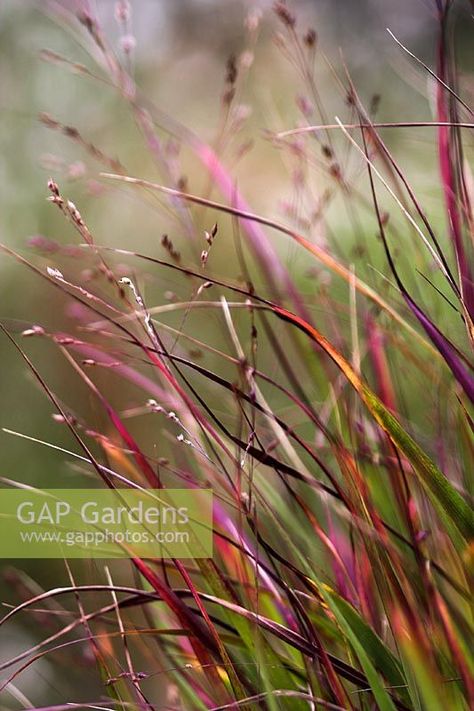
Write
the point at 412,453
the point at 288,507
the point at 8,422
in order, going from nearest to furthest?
1. the point at 412,453
2. the point at 288,507
3. the point at 8,422

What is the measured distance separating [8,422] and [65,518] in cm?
88

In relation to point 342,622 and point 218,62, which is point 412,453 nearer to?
point 342,622

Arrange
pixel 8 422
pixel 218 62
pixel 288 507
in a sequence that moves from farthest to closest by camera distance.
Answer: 1. pixel 218 62
2. pixel 8 422
3. pixel 288 507

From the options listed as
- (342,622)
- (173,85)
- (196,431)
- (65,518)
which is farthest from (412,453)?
(173,85)

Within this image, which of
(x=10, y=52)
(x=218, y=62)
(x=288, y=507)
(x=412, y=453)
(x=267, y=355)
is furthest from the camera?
(x=218, y=62)

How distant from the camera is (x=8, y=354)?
56.7 inches

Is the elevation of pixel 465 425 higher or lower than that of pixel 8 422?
lower

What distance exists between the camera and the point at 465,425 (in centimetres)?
41

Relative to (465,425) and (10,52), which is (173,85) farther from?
(465,425)

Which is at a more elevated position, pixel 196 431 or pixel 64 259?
pixel 64 259

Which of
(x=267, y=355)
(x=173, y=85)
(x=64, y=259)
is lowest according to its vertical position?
(x=267, y=355)

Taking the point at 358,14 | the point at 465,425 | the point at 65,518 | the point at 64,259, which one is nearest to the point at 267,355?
the point at 64,259

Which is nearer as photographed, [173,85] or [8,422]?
[8,422]

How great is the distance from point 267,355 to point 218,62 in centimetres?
86
